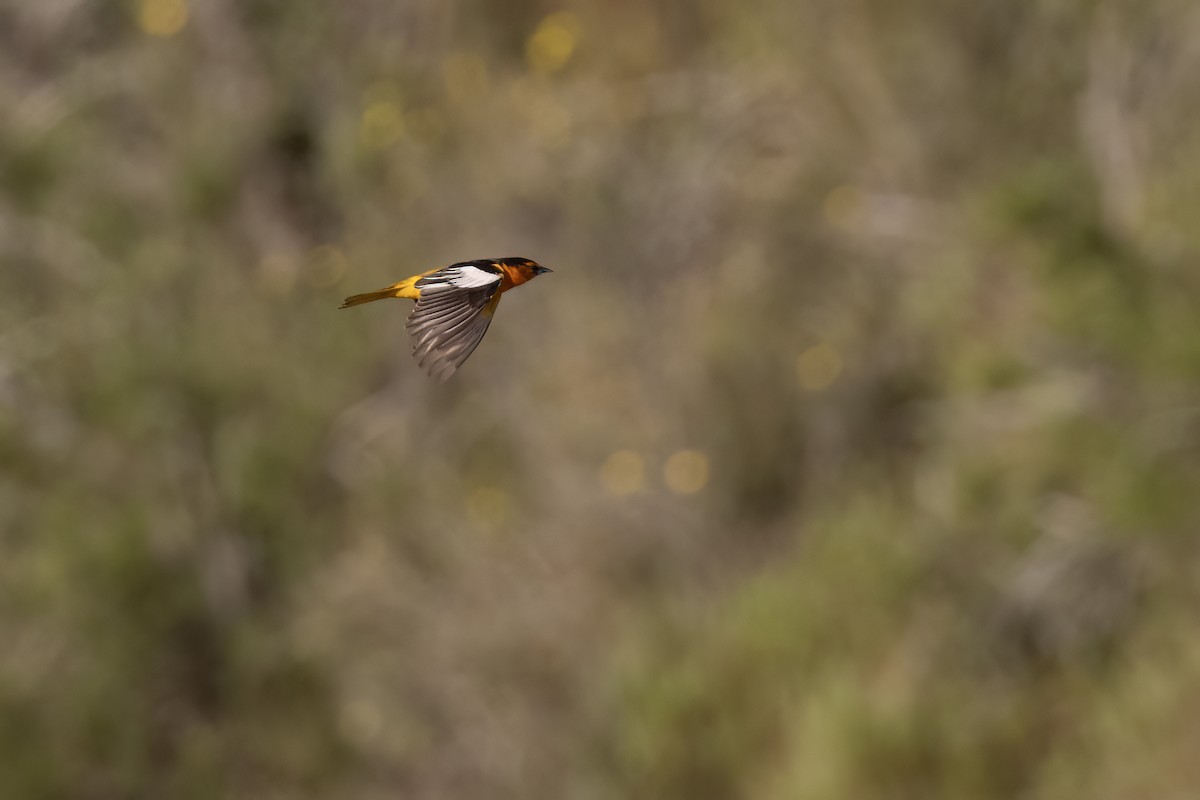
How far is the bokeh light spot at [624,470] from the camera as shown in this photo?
13.7 feet

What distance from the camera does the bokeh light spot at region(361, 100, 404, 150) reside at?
13.0ft

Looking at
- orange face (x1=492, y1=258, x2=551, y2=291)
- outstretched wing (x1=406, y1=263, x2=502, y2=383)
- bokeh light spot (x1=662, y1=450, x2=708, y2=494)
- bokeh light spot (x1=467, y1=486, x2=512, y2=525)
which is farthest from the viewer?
bokeh light spot (x1=467, y1=486, x2=512, y2=525)

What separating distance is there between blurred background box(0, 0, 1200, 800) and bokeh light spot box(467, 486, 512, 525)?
0.02 metres

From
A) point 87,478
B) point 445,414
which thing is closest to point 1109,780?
point 445,414

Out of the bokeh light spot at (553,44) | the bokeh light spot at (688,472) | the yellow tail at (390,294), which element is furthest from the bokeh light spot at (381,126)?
the yellow tail at (390,294)

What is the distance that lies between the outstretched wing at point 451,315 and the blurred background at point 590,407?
2352 millimetres

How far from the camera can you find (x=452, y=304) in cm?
66

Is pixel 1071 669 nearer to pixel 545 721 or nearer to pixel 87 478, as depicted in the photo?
pixel 545 721

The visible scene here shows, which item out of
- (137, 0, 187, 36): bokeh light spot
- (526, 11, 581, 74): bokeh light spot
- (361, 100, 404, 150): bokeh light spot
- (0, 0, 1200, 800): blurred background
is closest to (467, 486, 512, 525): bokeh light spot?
(0, 0, 1200, 800): blurred background

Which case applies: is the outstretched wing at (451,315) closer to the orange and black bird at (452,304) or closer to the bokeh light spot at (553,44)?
the orange and black bird at (452,304)

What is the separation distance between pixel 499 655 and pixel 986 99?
2046 millimetres

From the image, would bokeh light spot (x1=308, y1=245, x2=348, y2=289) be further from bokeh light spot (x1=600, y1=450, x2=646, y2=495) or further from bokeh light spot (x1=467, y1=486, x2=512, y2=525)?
bokeh light spot (x1=600, y1=450, x2=646, y2=495)

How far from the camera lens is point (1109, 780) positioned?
282 centimetres

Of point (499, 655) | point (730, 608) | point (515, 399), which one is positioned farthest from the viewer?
point (515, 399)
